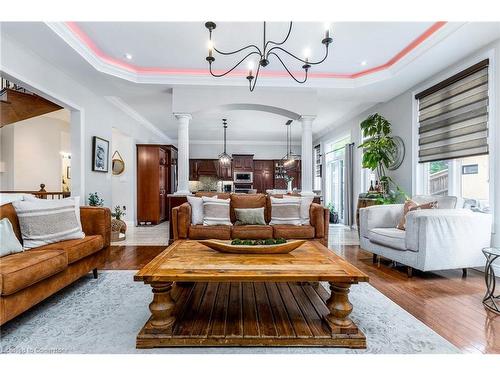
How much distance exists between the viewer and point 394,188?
194 inches

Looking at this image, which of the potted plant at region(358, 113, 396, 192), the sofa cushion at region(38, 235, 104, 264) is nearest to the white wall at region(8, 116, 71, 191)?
the sofa cushion at region(38, 235, 104, 264)

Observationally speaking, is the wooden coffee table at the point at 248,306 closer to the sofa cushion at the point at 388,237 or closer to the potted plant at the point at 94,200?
the sofa cushion at the point at 388,237

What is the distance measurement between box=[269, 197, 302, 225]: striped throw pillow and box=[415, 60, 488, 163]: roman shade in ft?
7.36

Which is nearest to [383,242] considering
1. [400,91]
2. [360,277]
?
[360,277]

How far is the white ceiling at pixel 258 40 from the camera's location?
2.94 meters

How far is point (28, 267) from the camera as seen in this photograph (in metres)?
1.78

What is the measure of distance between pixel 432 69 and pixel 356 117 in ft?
8.21

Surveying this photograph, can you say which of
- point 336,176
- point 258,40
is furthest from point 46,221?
point 336,176

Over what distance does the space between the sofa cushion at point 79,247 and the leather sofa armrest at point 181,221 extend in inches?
38.2

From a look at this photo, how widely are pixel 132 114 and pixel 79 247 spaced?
14.7 ft

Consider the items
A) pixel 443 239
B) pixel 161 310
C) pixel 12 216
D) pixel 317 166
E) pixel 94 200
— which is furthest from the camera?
pixel 317 166

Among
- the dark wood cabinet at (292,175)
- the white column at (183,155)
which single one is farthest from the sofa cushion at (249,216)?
the dark wood cabinet at (292,175)

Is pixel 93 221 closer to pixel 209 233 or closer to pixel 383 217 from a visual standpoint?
pixel 209 233
